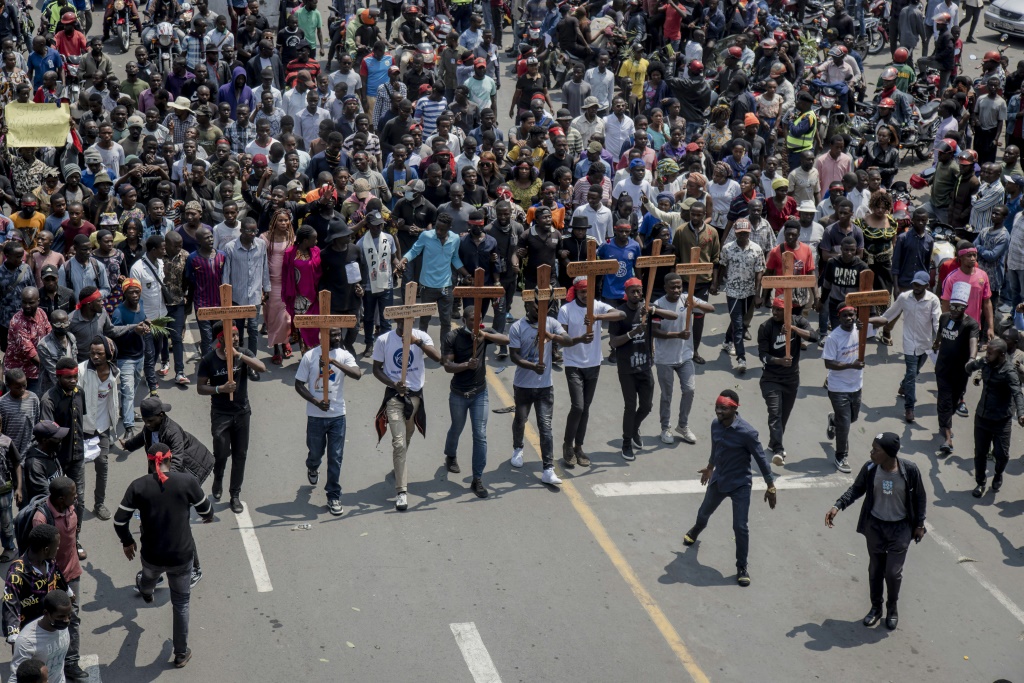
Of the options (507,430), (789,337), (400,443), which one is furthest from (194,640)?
(789,337)

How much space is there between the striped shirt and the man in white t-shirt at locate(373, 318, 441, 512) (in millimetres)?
3002

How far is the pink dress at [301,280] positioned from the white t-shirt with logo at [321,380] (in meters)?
2.88

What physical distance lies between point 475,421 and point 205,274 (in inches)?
157

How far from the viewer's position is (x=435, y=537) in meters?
13.0

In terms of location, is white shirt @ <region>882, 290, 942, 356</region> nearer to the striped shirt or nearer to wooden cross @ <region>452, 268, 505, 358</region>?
wooden cross @ <region>452, 268, 505, 358</region>

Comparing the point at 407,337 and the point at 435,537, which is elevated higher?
the point at 407,337

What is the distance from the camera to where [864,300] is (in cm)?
1434

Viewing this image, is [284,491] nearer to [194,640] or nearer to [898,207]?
[194,640]

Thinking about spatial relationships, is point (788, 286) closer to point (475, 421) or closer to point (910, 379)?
point (910, 379)

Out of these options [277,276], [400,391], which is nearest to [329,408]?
[400,391]

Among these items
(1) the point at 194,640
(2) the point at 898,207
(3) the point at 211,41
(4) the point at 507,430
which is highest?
(3) the point at 211,41

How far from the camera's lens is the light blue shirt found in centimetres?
1662

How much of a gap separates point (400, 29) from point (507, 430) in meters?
12.0

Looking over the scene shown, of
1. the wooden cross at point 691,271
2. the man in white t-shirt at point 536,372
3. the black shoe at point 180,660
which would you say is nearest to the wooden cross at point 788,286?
the wooden cross at point 691,271
